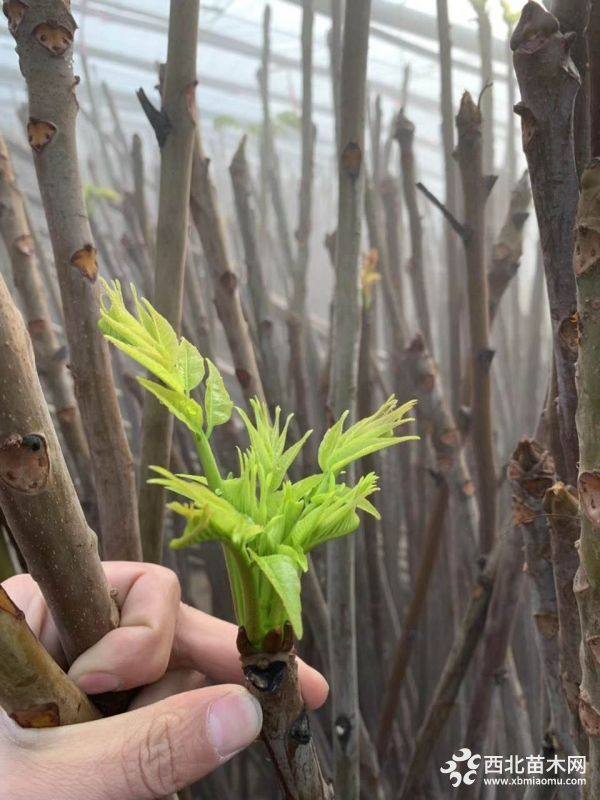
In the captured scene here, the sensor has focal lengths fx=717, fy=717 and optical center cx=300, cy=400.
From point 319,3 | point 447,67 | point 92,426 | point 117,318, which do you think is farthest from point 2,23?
point 117,318

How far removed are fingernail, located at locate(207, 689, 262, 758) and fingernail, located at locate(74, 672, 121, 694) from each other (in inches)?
2.4

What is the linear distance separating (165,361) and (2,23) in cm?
81

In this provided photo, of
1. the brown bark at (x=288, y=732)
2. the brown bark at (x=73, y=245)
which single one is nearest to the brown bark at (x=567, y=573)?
the brown bark at (x=288, y=732)

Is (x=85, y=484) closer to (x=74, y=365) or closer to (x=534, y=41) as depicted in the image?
(x=74, y=365)

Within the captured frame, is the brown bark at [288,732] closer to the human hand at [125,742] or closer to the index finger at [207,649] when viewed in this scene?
the human hand at [125,742]

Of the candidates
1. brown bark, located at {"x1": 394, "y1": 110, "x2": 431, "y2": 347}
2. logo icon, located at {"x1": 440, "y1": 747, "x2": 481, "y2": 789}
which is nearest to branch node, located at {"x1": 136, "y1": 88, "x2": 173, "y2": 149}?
brown bark, located at {"x1": 394, "y1": 110, "x2": 431, "y2": 347}

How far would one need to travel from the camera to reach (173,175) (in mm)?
448

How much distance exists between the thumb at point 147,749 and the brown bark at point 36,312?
13.0 inches

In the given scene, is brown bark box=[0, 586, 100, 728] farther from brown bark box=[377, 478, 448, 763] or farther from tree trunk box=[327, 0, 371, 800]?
brown bark box=[377, 478, 448, 763]

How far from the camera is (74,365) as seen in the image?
0.42 metres

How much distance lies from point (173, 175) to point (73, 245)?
0.08 meters

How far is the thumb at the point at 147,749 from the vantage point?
0.96ft

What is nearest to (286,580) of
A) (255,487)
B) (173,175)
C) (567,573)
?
(255,487)

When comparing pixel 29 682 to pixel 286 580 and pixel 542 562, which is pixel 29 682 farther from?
pixel 542 562
